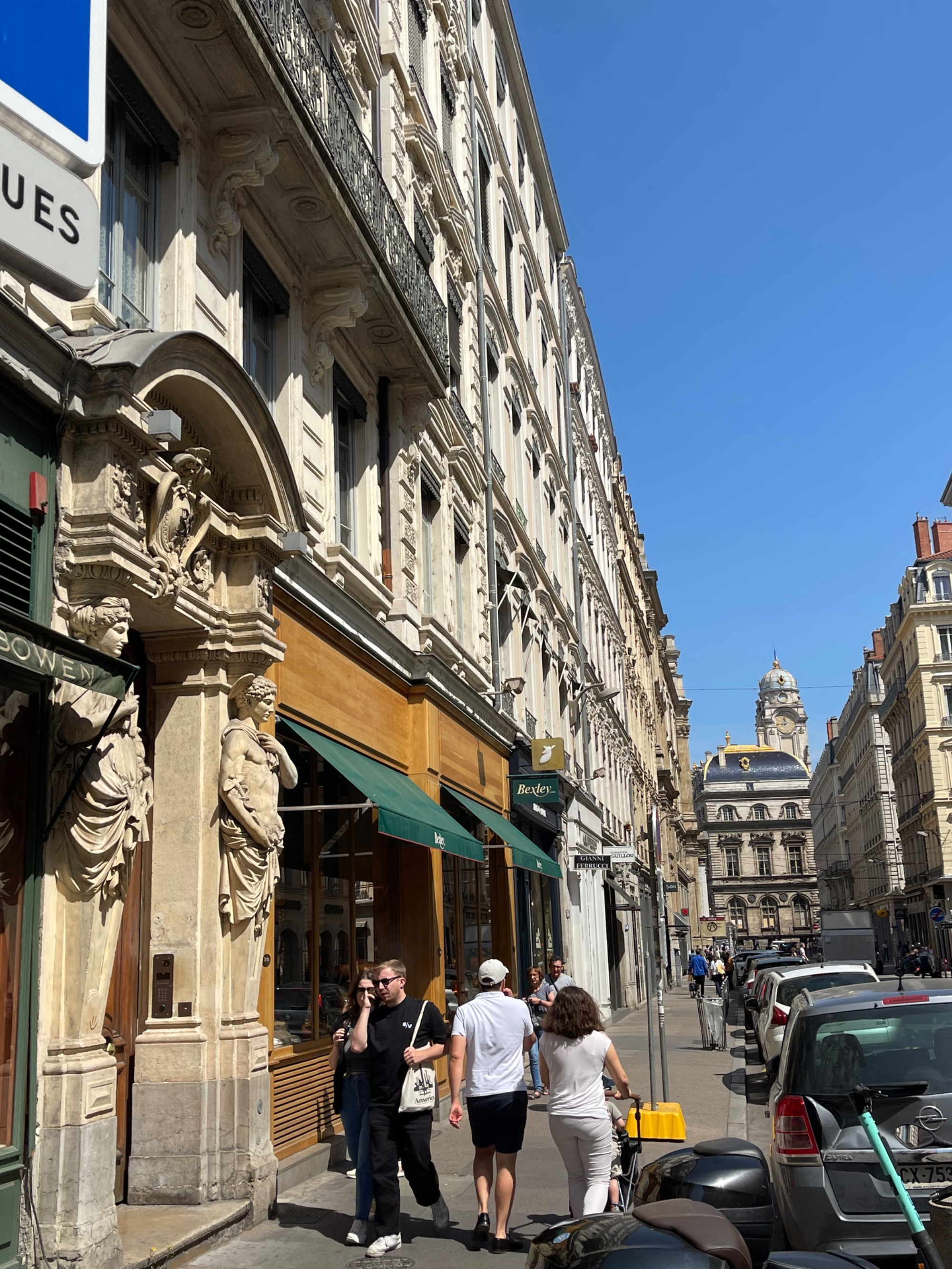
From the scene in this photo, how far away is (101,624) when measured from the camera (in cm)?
720

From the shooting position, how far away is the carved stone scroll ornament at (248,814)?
351 inches

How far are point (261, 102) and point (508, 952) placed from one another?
47.1 feet

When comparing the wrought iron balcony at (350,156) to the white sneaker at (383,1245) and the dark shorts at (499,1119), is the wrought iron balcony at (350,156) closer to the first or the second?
the dark shorts at (499,1119)

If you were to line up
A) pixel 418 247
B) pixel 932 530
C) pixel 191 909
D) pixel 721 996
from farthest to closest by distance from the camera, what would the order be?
pixel 932 530 → pixel 721 996 → pixel 418 247 → pixel 191 909

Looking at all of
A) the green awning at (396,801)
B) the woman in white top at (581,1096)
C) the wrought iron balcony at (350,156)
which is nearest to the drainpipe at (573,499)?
the wrought iron balcony at (350,156)

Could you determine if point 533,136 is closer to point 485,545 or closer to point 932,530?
point 485,545

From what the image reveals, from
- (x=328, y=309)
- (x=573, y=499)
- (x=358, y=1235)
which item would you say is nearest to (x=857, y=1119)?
(x=358, y=1235)

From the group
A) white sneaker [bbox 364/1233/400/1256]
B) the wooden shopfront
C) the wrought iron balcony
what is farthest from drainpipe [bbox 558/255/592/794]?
white sneaker [bbox 364/1233/400/1256]

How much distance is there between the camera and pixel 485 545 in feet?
68.0

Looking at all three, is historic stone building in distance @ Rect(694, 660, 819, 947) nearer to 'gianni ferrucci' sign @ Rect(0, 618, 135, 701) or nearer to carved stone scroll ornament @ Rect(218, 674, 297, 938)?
carved stone scroll ornament @ Rect(218, 674, 297, 938)

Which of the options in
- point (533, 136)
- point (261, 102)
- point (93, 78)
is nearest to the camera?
point (93, 78)

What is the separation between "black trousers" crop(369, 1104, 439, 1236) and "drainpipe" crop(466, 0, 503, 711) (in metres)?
12.4

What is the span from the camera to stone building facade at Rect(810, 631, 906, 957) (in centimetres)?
9519

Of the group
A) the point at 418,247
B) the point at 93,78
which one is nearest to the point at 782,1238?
the point at 93,78
